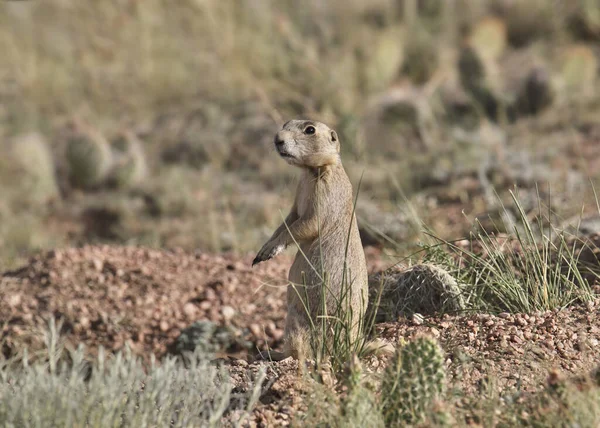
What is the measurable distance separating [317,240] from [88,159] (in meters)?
6.48

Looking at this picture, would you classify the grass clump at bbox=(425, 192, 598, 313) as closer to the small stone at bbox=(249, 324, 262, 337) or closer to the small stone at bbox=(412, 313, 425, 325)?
the small stone at bbox=(412, 313, 425, 325)

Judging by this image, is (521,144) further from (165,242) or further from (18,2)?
(18,2)

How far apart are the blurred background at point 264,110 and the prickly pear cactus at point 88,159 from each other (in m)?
0.03

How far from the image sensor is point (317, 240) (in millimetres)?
4371

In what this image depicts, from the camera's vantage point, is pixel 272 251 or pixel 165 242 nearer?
pixel 272 251

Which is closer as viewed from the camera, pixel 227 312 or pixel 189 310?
pixel 227 312

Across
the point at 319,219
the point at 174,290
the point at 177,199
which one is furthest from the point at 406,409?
the point at 177,199

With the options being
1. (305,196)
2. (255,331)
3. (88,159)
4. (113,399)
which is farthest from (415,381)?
(88,159)

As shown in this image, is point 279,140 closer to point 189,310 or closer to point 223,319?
point 223,319

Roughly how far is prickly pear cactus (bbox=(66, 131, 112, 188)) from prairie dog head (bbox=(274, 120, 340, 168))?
6.14m

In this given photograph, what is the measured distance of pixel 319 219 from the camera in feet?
14.2

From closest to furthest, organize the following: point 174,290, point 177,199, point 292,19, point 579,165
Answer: point 174,290, point 579,165, point 177,199, point 292,19

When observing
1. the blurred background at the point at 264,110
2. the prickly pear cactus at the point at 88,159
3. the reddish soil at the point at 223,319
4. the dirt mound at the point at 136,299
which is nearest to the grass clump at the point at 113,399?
the reddish soil at the point at 223,319

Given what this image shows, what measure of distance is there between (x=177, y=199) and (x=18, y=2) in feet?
22.8
